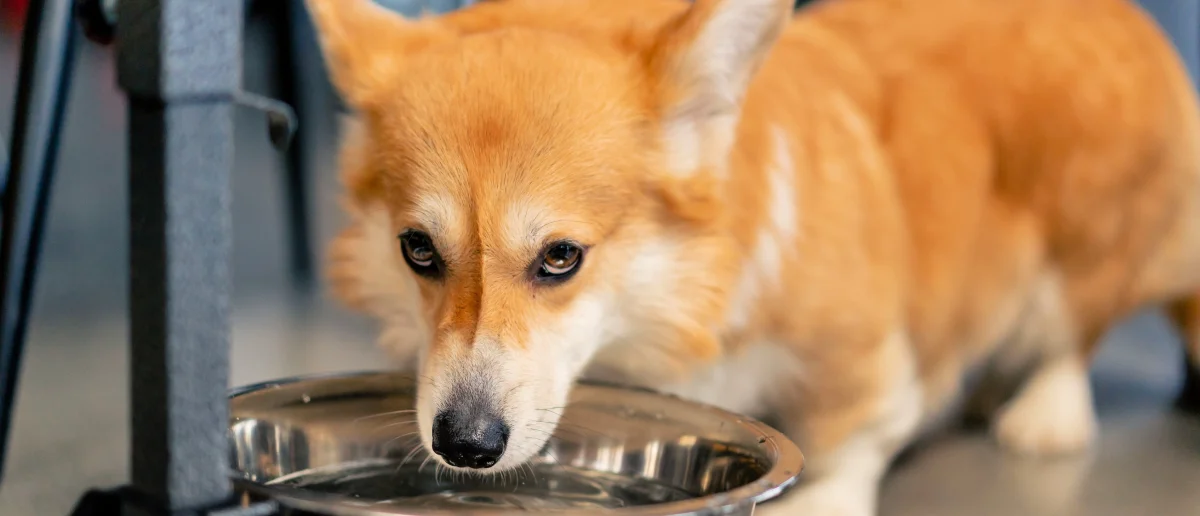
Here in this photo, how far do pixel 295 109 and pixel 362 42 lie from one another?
1.11 metres

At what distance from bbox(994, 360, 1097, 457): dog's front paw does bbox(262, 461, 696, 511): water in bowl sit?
784 mm

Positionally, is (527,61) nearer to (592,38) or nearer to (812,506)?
(592,38)

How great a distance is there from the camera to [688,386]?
52.5 inches

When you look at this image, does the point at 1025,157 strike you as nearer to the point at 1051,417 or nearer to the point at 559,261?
the point at 1051,417

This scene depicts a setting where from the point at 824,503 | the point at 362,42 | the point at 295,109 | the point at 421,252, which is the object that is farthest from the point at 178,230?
the point at 295,109

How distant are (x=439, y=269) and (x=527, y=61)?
0.75ft

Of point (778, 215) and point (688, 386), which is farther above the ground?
point (778, 215)

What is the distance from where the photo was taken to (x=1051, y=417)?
1663 mm

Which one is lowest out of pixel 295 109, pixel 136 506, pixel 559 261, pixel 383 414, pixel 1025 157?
pixel 136 506

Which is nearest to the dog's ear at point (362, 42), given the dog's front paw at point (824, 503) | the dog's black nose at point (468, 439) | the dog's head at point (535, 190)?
the dog's head at point (535, 190)

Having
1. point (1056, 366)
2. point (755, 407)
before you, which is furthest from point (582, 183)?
point (1056, 366)

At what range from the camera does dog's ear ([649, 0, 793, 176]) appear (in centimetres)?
113

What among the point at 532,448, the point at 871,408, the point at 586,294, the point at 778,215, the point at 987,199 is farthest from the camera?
the point at 987,199

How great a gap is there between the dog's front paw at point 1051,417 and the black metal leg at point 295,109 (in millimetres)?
1408
